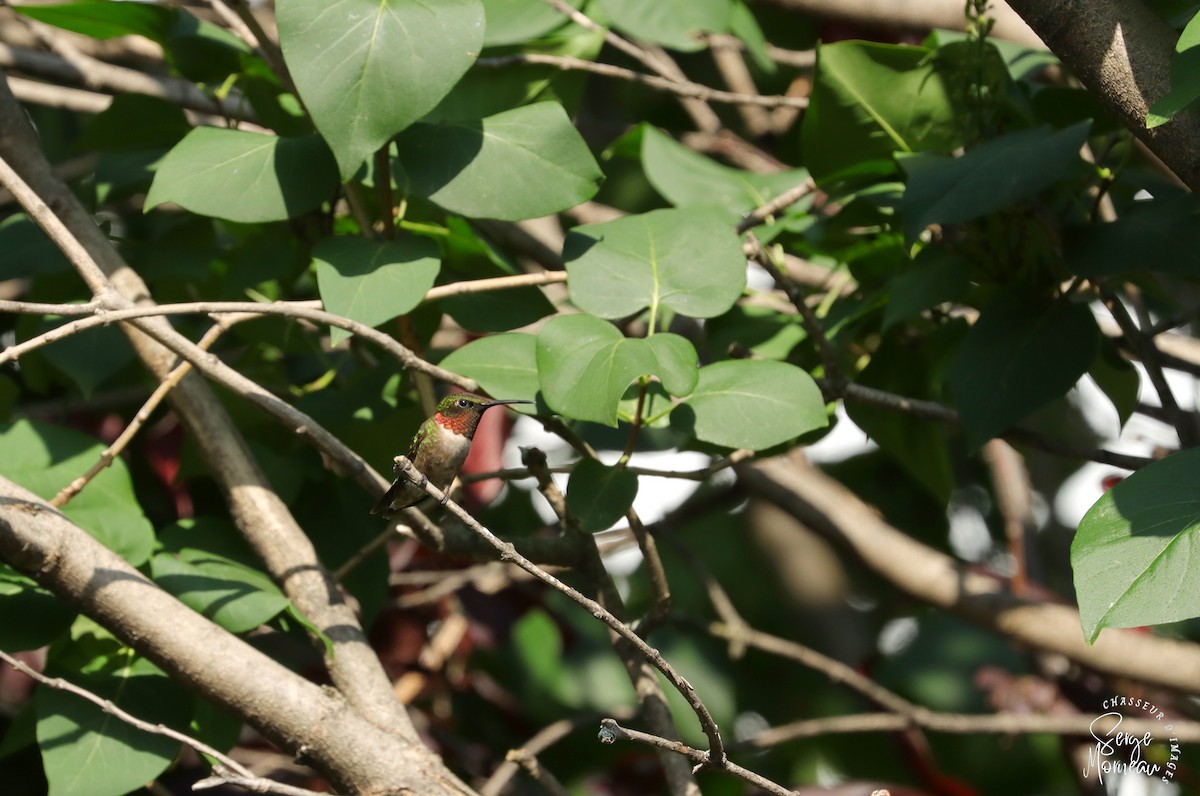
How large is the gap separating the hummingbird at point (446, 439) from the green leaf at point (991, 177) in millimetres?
587

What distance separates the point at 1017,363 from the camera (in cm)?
158

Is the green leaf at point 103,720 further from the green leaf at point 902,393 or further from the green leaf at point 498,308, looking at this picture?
the green leaf at point 902,393

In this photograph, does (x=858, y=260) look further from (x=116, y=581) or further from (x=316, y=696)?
(x=116, y=581)

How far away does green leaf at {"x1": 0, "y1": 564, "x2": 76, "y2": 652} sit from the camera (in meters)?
1.45

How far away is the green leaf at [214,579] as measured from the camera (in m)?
1.46

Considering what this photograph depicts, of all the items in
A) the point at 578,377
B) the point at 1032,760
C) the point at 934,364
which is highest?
the point at 578,377

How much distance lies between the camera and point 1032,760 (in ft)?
10.5

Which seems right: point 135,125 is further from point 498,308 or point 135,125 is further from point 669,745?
point 669,745

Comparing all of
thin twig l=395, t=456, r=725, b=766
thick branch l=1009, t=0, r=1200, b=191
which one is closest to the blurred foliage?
thick branch l=1009, t=0, r=1200, b=191

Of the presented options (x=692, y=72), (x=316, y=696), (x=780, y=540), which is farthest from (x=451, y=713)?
(x=692, y=72)

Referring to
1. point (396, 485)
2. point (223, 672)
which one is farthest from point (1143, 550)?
point (223, 672)

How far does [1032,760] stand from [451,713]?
164cm

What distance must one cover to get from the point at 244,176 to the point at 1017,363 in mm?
1060

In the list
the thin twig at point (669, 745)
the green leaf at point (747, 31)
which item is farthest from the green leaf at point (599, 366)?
the green leaf at point (747, 31)
